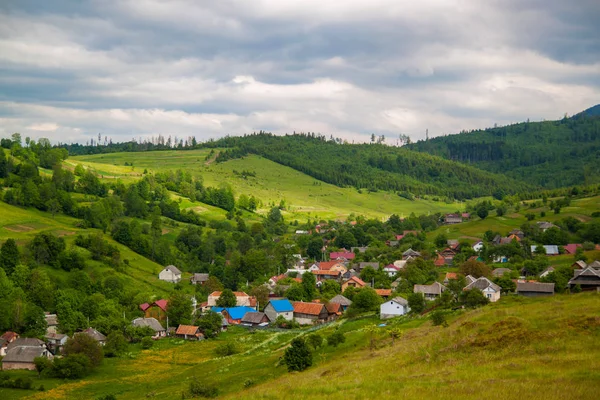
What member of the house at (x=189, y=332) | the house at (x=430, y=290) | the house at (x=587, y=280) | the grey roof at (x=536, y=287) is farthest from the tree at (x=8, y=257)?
the house at (x=587, y=280)

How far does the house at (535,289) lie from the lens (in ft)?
254

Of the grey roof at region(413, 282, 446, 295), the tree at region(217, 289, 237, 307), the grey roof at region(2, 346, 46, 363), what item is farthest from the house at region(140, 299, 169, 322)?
the grey roof at region(413, 282, 446, 295)

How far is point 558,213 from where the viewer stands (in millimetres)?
156875

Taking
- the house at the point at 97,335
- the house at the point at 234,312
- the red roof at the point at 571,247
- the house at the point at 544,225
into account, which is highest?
the house at the point at 544,225

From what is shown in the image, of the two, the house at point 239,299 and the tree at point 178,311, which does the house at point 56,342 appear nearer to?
the tree at point 178,311

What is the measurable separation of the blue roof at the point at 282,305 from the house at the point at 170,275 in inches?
1275

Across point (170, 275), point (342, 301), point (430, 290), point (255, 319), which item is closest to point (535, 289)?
point (430, 290)

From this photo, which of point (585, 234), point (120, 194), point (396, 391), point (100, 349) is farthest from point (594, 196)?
point (396, 391)

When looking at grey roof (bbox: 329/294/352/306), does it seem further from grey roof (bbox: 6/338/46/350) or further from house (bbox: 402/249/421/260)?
grey roof (bbox: 6/338/46/350)

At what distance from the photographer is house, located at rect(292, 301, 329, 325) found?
94.2 m

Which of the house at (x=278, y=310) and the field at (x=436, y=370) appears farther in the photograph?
the house at (x=278, y=310)

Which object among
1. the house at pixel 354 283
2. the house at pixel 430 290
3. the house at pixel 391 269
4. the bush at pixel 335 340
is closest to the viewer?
the bush at pixel 335 340

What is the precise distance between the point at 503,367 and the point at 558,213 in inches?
5558

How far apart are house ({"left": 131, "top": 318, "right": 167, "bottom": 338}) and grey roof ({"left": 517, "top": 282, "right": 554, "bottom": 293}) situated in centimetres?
5276
